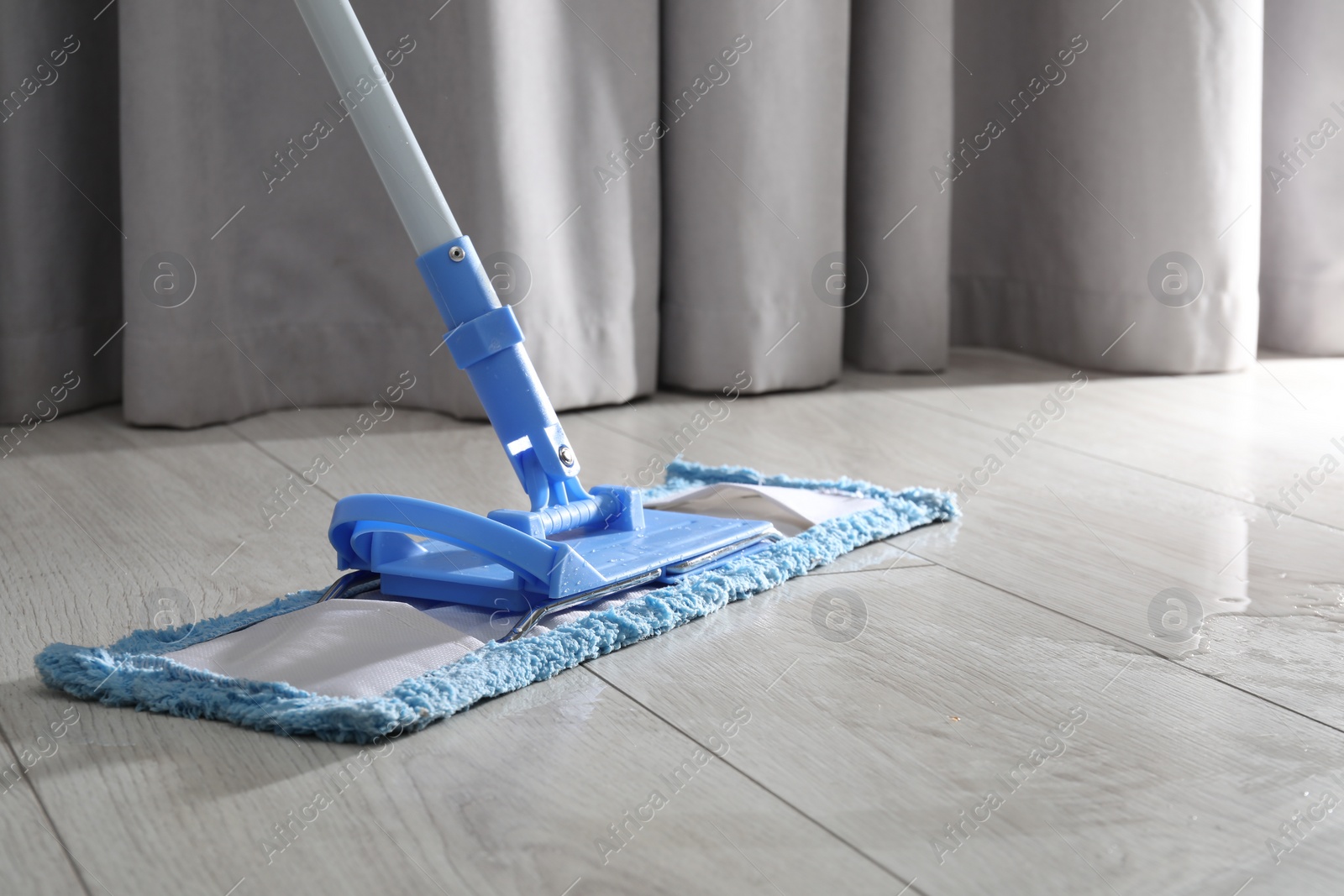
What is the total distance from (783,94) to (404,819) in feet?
3.88

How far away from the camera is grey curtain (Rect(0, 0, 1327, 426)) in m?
1.39

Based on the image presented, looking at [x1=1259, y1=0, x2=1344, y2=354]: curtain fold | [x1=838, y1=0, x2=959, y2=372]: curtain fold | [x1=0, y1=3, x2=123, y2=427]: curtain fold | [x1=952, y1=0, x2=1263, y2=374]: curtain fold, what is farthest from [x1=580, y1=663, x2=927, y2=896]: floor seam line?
[x1=1259, y1=0, x2=1344, y2=354]: curtain fold

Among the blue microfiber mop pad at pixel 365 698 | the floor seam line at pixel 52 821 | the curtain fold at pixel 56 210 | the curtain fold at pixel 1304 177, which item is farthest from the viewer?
the curtain fold at pixel 1304 177

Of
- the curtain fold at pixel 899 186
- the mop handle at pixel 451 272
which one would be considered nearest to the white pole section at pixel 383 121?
the mop handle at pixel 451 272

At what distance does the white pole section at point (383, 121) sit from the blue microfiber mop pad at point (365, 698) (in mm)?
247

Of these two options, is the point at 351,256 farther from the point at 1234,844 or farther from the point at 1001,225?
the point at 1234,844

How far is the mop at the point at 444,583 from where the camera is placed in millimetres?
668

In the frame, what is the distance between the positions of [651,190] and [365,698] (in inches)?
39.3

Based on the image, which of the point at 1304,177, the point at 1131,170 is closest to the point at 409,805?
the point at 1131,170

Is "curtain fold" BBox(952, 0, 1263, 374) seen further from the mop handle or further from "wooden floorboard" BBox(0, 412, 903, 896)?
"wooden floorboard" BBox(0, 412, 903, 896)

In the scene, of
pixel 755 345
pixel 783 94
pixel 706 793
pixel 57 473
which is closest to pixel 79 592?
pixel 57 473

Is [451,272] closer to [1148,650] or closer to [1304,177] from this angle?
[1148,650]

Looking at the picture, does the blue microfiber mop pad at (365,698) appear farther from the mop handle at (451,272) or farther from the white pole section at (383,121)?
the white pole section at (383,121)

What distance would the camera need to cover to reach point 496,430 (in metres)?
0.82
